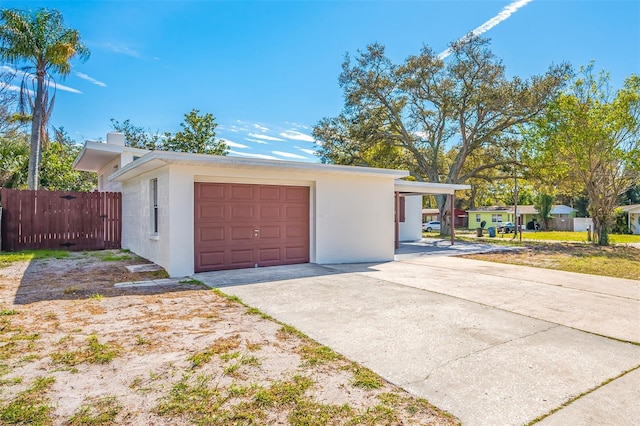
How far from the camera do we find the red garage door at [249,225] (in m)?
8.40

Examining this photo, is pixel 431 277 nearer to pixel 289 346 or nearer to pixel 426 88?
pixel 289 346

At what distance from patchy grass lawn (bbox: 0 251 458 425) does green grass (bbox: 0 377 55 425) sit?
0.03 feet

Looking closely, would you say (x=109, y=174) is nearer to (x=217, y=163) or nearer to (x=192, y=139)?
(x=217, y=163)

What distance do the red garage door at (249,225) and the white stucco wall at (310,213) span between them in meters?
→ 0.23

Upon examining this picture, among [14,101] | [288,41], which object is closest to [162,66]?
[288,41]

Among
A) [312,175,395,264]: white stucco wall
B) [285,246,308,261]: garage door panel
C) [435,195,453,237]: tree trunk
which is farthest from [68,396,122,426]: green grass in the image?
[435,195,453,237]: tree trunk

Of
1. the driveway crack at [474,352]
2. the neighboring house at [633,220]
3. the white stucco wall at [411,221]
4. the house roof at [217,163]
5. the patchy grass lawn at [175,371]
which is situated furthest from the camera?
the neighboring house at [633,220]

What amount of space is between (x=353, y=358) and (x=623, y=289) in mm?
6593

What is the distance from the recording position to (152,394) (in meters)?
2.88

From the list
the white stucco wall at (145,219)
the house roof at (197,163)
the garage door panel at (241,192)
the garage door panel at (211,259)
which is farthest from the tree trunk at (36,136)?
the garage door panel at (241,192)

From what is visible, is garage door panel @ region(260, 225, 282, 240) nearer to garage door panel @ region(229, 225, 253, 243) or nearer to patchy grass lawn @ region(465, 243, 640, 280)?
garage door panel @ region(229, 225, 253, 243)

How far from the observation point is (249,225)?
8.98m

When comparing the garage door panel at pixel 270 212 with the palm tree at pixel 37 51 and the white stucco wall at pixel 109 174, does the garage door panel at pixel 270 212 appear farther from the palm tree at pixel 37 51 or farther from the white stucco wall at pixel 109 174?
the palm tree at pixel 37 51

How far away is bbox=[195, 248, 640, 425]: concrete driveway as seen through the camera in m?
2.89
